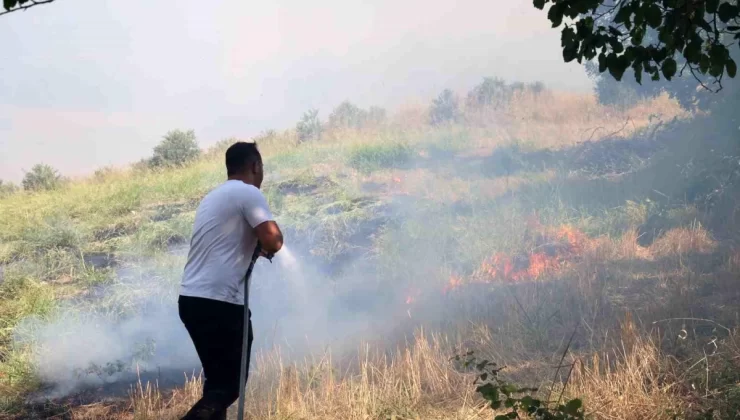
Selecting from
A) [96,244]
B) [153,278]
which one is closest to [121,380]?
[153,278]

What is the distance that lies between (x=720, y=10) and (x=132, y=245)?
7463 mm

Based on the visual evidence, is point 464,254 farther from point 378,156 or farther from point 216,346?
point 216,346

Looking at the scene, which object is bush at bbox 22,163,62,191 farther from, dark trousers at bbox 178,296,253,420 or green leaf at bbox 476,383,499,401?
green leaf at bbox 476,383,499,401

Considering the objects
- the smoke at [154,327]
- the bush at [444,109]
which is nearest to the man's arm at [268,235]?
the smoke at [154,327]

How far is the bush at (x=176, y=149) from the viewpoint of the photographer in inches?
465

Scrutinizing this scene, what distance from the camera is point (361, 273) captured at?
7.66 metres

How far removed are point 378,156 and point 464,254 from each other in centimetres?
315

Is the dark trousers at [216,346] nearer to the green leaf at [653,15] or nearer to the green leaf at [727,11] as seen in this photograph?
the green leaf at [653,15]

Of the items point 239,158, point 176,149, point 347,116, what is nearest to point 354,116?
point 347,116

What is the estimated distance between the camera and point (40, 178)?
11.6 m

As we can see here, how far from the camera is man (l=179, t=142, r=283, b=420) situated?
124 inches

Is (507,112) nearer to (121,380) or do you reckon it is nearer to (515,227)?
(515,227)

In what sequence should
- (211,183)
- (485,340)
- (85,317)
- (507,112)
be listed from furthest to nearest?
(507,112)
(211,183)
(85,317)
(485,340)

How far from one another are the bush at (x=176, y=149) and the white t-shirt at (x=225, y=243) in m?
8.92
